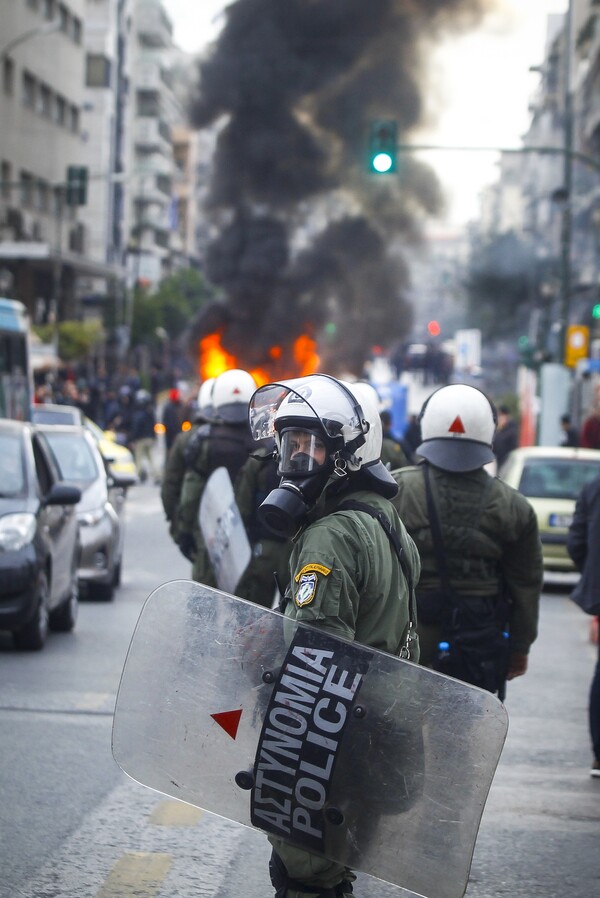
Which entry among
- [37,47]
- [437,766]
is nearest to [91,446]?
[437,766]

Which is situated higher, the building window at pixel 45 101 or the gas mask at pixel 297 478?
the building window at pixel 45 101

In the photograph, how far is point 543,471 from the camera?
636 inches

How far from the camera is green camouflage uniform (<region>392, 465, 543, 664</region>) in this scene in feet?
17.8

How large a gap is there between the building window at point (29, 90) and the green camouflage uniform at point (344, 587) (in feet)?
153

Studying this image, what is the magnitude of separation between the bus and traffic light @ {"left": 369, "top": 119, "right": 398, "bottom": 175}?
5.96 metres

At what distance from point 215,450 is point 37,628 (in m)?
2.36

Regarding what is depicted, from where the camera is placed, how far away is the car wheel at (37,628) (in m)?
9.58

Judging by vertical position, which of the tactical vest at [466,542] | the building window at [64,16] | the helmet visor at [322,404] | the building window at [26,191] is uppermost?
the building window at [64,16]

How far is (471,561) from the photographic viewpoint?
5426 millimetres

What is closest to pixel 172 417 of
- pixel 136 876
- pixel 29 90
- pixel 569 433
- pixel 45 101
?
pixel 569 433

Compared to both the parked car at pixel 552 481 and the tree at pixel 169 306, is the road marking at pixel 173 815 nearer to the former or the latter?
the parked car at pixel 552 481

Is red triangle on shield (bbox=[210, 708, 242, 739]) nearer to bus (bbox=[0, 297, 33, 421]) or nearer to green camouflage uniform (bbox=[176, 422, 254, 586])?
green camouflage uniform (bbox=[176, 422, 254, 586])

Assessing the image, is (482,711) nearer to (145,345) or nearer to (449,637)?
(449,637)

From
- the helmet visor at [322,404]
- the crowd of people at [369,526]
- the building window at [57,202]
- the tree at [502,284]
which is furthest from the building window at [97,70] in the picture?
the helmet visor at [322,404]
